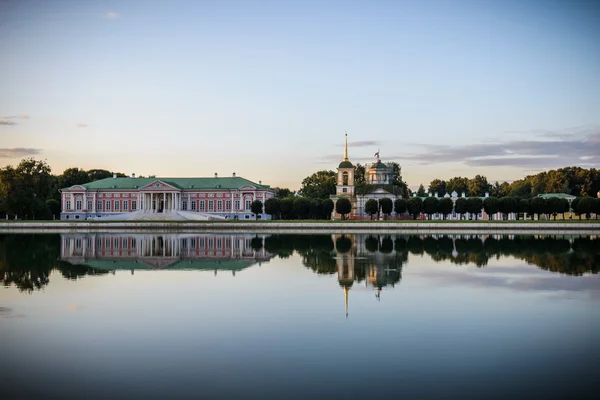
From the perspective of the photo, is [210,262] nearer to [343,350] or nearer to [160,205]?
[343,350]

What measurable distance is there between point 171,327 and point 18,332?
315 cm

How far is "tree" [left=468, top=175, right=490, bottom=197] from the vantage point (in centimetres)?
11122

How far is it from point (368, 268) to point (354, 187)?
6193 centimetres

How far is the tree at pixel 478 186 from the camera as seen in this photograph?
365 feet

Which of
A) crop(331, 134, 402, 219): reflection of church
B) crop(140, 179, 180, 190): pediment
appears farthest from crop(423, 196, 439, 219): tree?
crop(140, 179, 180, 190): pediment

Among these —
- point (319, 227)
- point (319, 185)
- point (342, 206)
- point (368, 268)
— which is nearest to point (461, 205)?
point (342, 206)

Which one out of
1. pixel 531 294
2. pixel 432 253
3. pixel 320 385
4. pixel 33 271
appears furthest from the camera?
pixel 432 253

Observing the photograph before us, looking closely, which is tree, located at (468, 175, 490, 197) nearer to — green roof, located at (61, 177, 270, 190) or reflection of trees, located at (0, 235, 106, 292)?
green roof, located at (61, 177, 270, 190)

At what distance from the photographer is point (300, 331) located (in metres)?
13.4

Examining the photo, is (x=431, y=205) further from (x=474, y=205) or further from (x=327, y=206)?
(x=327, y=206)

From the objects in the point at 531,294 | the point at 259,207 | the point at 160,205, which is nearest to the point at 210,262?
the point at 531,294

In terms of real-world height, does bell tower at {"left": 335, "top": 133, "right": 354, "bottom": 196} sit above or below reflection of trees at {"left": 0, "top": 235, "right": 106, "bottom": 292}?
above

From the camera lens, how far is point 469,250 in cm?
3603

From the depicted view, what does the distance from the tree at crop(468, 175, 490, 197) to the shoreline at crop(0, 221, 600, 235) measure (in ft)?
169
